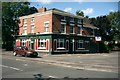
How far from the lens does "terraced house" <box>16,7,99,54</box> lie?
45250 millimetres

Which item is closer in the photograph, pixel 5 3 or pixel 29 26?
pixel 29 26

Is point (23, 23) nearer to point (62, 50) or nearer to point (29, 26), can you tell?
point (29, 26)

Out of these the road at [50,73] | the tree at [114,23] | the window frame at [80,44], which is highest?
the tree at [114,23]

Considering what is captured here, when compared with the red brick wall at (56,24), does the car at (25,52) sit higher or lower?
lower

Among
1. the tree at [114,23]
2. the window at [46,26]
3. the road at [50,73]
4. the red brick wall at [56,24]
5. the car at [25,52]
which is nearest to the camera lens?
the road at [50,73]

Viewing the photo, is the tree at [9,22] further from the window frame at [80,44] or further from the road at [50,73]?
the road at [50,73]

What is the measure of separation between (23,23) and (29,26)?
3.32 metres

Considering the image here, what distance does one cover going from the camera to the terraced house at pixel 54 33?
45250 millimetres

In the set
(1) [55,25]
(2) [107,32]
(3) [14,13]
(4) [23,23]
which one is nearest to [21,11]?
(3) [14,13]

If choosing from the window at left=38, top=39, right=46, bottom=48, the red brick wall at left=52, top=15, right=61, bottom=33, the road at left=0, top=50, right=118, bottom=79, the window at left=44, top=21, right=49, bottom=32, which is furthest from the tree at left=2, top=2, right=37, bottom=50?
the road at left=0, top=50, right=118, bottom=79

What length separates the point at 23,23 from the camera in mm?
53969

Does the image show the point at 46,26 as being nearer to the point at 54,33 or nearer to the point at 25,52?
the point at 54,33

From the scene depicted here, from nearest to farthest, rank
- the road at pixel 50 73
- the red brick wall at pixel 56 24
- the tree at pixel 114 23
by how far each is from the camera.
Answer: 1. the road at pixel 50 73
2. the red brick wall at pixel 56 24
3. the tree at pixel 114 23

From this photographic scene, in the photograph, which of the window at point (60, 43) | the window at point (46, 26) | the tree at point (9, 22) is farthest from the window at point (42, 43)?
the tree at point (9, 22)
